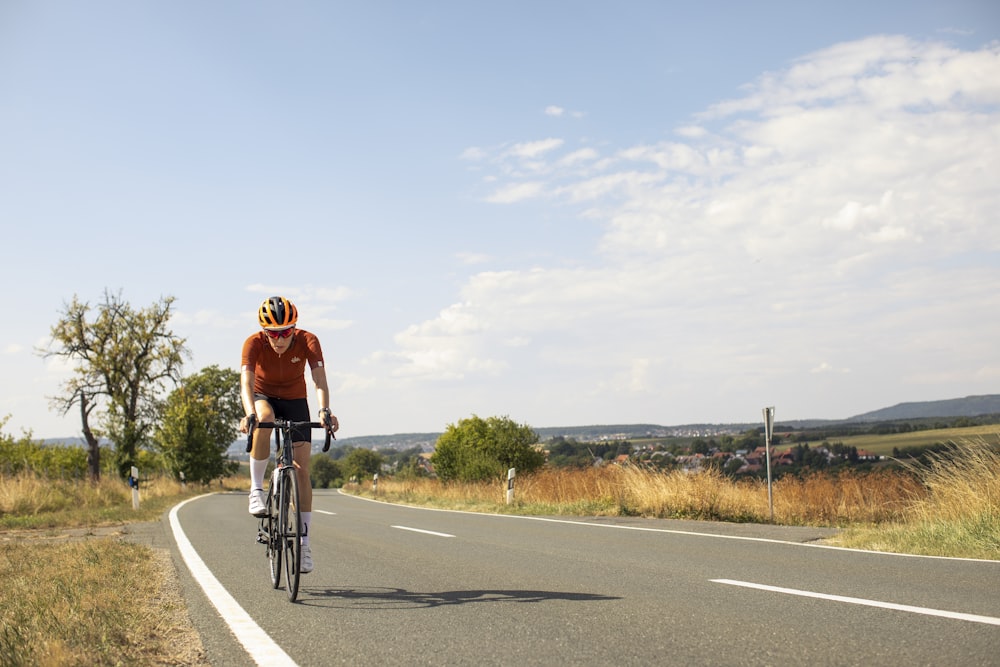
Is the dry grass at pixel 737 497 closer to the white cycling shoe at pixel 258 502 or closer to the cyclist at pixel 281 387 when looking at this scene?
the cyclist at pixel 281 387

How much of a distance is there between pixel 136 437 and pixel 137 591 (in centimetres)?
4871

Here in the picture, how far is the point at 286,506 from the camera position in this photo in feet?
22.0

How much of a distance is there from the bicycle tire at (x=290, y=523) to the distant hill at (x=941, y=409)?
6884 cm

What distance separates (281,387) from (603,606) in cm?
316

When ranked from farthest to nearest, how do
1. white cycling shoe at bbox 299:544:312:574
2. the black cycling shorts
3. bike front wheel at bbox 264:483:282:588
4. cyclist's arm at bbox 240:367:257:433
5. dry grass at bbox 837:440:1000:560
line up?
dry grass at bbox 837:440:1000:560
the black cycling shorts
bike front wheel at bbox 264:483:282:588
cyclist's arm at bbox 240:367:257:433
white cycling shoe at bbox 299:544:312:574

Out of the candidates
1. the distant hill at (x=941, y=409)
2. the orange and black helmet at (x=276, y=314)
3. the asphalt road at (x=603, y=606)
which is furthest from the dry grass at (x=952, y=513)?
the distant hill at (x=941, y=409)

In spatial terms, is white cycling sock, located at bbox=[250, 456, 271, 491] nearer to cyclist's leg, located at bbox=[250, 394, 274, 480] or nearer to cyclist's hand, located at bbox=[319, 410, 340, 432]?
cyclist's leg, located at bbox=[250, 394, 274, 480]

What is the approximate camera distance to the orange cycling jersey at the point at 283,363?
6.87 metres

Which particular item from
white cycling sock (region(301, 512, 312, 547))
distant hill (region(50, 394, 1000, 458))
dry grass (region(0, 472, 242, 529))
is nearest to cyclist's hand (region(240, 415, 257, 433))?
white cycling sock (region(301, 512, 312, 547))

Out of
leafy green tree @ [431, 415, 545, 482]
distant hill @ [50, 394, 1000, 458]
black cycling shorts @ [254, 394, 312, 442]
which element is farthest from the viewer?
distant hill @ [50, 394, 1000, 458]

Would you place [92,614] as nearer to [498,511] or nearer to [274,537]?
[274,537]

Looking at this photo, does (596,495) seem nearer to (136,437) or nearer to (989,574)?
(989,574)

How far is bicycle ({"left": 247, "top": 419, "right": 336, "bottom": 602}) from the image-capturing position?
6.50 meters

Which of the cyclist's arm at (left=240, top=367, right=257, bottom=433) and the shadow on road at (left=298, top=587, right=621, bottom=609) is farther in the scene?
the cyclist's arm at (left=240, top=367, right=257, bottom=433)
